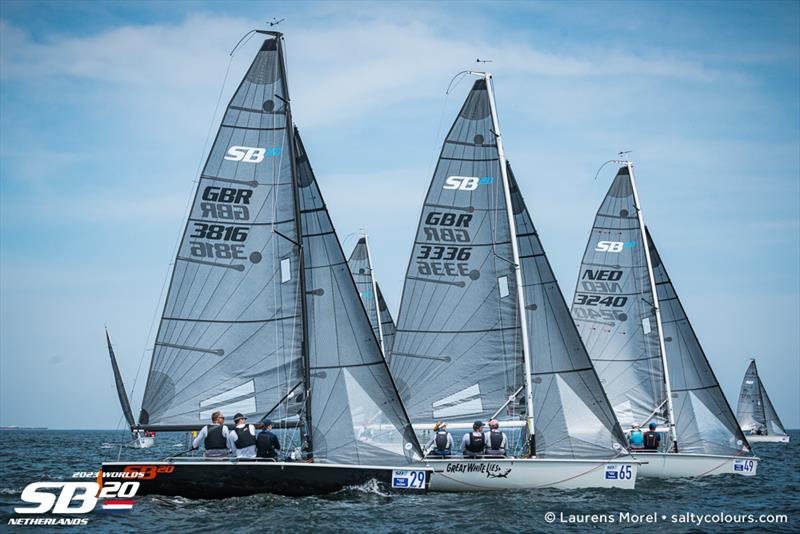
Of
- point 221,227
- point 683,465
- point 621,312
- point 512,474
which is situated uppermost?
point 221,227

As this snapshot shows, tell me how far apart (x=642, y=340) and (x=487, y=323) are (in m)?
9.65

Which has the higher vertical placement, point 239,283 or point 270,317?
point 239,283

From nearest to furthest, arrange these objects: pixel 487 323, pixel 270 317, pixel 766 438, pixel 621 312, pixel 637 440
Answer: pixel 270 317 < pixel 487 323 < pixel 637 440 < pixel 621 312 < pixel 766 438

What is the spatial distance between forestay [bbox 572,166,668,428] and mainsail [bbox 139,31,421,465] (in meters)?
13.7

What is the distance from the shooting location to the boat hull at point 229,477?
1872 centimetres

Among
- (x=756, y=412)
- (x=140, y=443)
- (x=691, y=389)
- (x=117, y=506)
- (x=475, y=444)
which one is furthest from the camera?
(x=756, y=412)

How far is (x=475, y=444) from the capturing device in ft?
74.0

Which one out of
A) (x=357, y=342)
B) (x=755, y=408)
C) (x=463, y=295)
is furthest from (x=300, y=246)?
(x=755, y=408)

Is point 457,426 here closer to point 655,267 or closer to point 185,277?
point 185,277

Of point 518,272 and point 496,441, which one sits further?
point 518,272

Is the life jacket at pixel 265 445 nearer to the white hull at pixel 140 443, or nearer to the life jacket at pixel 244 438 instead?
the life jacket at pixel 244 438

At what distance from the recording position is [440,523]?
1769 cm

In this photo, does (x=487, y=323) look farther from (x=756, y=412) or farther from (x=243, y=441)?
(x=756, y=412)

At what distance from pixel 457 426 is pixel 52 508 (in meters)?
10.5
